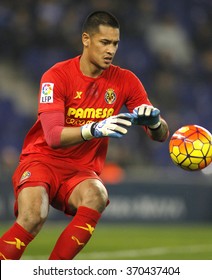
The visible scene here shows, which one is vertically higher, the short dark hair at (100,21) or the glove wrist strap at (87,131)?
the short dark hair at (100,21)

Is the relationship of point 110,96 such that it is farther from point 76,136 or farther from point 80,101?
point 76,136

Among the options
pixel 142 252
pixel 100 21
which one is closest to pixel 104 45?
pixel 100 21

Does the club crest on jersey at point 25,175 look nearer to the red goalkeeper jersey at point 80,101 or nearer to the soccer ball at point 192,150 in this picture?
the red goalkeeper jersey at point 80,101

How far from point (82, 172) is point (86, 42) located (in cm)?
104

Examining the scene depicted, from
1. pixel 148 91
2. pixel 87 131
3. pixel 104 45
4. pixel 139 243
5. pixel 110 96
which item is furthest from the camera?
pixel 148 91

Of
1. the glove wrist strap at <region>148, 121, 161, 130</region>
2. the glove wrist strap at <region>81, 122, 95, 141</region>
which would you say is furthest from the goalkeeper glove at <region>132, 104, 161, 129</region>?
the glove wrist strap at <region>81, 122, 95, 141</region>

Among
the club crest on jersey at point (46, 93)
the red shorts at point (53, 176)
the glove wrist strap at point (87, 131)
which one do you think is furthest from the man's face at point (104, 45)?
the red shorts at point (53, 176)

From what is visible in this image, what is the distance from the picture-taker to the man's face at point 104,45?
20.8 feet

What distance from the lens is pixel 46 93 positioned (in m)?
6.21

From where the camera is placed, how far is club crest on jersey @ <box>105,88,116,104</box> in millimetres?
6497

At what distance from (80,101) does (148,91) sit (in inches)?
363

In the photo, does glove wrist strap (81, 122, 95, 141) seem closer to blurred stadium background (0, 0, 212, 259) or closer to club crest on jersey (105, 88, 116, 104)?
club crest on jersey (105, 88, 116, 104)
